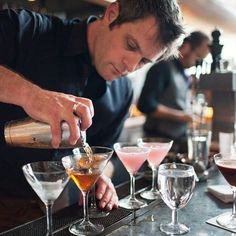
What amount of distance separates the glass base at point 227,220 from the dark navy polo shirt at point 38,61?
69cm

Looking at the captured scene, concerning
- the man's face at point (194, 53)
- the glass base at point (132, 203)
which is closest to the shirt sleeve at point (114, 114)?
the glass base at point (132, 203)

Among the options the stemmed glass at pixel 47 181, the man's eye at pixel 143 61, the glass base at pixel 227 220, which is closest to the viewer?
the stemmed glass at pixel 47 181

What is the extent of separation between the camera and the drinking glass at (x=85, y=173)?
3.39 ft

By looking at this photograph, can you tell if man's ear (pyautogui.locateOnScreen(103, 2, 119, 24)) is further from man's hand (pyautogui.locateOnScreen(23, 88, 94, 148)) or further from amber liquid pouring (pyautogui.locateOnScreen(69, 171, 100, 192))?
amber liquid pouring (pyautogui.locateOnScreen(69, 171, 100, 192))

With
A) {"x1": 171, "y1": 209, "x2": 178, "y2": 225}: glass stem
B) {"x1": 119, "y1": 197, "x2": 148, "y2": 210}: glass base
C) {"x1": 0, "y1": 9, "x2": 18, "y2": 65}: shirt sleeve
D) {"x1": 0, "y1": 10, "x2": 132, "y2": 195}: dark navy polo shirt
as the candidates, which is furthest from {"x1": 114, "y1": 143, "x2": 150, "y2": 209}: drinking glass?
{"x1": 0, "y1": 9, "x2": 18, "y2": 65}: shirt sleeve

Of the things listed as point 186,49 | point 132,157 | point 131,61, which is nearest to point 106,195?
point 132,157

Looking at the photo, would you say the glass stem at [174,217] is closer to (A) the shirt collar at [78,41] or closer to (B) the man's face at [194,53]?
(A) the shirt collar at [78,41]

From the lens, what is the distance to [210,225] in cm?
108

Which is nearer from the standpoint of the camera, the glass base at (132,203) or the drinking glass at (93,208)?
the drinking glass at (93,208)

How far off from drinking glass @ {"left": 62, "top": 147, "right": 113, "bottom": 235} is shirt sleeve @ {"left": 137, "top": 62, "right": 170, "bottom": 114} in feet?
5.93

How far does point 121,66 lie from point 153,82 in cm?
149

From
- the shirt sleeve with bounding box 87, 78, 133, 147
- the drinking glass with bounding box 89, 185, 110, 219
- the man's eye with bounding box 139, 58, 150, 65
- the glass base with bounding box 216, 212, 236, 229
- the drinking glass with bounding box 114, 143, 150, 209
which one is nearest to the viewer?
the glass base with bounding box 216, 212, 236, 229

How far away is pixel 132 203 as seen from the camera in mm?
1242

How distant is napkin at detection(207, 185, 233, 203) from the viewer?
1.26 m
